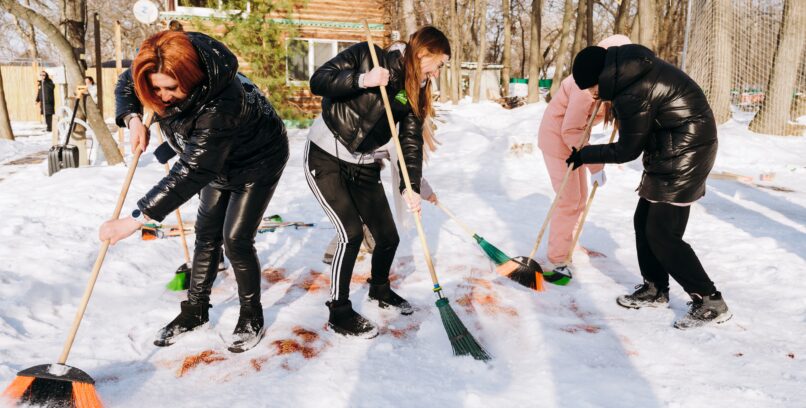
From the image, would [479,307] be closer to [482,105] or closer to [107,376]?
[107,376]

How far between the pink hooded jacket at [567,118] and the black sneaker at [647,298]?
1.10m

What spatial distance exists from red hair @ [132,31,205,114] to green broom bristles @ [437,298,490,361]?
1.89 metres

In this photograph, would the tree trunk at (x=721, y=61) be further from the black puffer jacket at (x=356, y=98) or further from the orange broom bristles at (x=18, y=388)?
the orange broom bristles at (x=18, y=388)

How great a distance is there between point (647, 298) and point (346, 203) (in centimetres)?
225

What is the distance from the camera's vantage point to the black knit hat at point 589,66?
11.0 ft

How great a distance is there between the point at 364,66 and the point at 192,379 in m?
1.96

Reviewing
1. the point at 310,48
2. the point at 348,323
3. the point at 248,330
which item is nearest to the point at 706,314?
the point at 348,323

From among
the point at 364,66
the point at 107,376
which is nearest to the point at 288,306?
the point at 107,376

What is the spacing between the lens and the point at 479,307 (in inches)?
153

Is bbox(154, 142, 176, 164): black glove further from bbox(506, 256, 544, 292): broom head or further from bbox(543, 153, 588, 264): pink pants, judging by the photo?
bbox(543, 153, 588, 264): pink pants

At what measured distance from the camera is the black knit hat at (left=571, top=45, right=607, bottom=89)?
11.0 ft

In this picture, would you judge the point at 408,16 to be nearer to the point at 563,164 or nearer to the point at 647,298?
the point at 563,164

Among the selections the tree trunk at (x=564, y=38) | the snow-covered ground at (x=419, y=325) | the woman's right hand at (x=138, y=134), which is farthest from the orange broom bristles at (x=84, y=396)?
the tree trunk at (x=564, y=38)

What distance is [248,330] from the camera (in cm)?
325
